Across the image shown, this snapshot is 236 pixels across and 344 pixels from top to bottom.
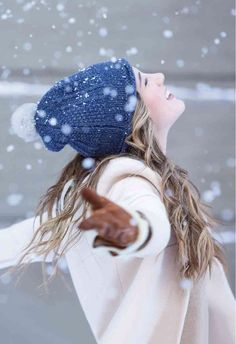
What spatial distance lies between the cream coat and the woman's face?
0.45 ft

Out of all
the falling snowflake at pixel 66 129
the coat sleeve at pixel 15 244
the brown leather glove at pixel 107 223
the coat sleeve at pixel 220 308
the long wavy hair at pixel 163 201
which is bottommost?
the coat sleeve at pixel 220 308

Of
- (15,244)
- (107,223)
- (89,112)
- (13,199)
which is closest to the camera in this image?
(107,223)

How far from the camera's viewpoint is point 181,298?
102 centimetres

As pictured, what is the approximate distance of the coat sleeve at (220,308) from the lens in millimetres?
1131

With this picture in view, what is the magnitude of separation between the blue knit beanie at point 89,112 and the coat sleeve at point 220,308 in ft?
0.95

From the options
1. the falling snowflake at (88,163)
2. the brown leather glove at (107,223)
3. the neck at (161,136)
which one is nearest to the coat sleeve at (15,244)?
the falling snowflake at (88,163)

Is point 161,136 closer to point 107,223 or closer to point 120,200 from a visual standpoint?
point 120,200

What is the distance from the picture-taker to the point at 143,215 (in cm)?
80

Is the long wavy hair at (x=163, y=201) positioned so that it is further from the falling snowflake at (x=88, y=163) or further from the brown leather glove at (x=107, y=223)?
the brown leather glove at (x=107, y=223)

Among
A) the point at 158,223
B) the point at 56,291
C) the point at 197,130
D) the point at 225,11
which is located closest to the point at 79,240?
the point at 158,223

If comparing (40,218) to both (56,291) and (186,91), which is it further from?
(186,91)

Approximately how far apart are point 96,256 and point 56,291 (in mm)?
518

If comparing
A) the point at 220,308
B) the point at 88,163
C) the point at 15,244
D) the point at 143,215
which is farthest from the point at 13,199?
the point at 143,215

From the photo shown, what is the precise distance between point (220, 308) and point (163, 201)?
26 centimetres
